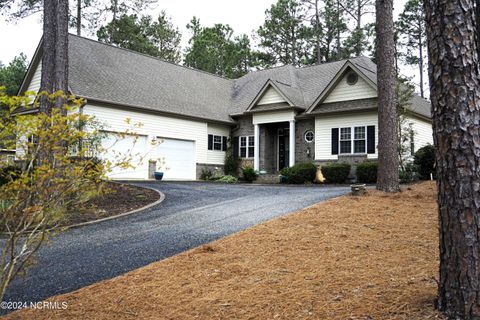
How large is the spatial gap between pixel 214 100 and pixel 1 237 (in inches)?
681

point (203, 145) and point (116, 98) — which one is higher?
point (116, 98)

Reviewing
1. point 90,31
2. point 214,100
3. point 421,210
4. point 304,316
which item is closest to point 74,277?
point 304,316

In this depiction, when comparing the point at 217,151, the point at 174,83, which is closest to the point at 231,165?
the point at 217,151

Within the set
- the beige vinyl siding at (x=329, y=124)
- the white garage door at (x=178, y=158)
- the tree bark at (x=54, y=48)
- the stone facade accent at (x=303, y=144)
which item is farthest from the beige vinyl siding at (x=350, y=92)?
the tree bark at (x=54, y=48)

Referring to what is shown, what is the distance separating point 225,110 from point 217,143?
212cm

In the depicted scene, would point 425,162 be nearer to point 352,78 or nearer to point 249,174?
point 352,78

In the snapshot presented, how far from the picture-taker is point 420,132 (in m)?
19.6

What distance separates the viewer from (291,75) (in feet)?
75.7

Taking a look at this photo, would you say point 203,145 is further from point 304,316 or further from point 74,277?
point 304,316

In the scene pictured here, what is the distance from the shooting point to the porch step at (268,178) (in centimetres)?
1962

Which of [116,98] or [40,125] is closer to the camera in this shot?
[40,125]

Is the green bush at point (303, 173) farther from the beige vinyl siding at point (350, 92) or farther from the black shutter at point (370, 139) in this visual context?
the beige vinyl siding at point (350, 92)

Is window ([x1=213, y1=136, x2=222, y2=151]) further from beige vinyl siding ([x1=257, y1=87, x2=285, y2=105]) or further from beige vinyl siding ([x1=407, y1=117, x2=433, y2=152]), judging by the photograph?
beige vinyl siding ([x1=407, y1=117, x2=433, y2=152])

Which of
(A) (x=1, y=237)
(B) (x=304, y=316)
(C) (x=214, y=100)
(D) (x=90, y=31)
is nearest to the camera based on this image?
(B) (x=304, y=316)
